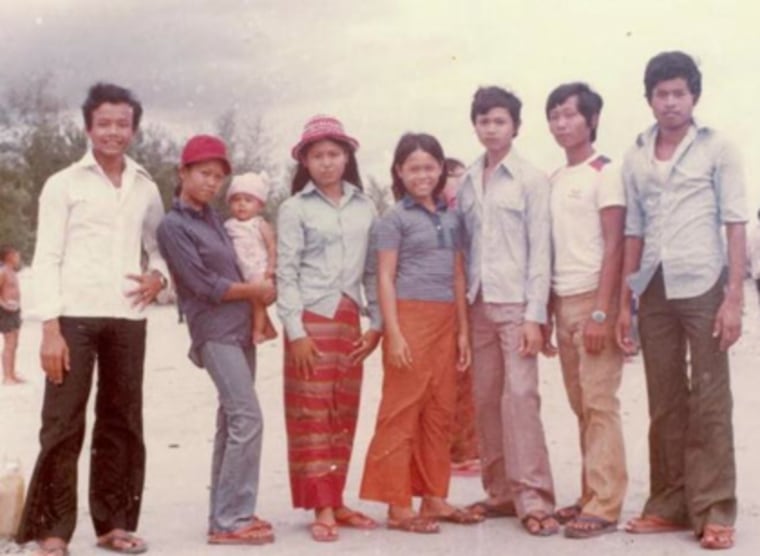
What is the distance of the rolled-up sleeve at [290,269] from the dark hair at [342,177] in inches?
5.6

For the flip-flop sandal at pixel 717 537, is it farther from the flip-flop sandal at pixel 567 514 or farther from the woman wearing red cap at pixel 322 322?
the woman wearing red cap at pixel 322 322

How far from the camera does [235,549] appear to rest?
425 cm

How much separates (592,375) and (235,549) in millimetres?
1416

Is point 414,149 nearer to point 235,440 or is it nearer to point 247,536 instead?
point 235,440


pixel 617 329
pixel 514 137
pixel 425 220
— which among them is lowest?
pixel 617 329

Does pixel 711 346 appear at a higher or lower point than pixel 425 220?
lower

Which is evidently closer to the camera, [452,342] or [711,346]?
[711,346]

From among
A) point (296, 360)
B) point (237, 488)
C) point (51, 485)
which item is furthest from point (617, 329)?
point (51, 485)

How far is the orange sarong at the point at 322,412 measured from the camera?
14.6 ft

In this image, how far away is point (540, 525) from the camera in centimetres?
445

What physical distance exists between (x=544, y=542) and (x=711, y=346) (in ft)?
2.97

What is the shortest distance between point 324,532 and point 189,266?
1.07 metres

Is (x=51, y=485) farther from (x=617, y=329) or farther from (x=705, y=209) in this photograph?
(x=705, y=209)

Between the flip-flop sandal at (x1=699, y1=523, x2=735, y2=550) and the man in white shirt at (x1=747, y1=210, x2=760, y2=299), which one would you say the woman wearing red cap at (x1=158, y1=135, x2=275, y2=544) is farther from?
the man in white shirt at (x1=747, y1=210, x2=760, y2=299)
